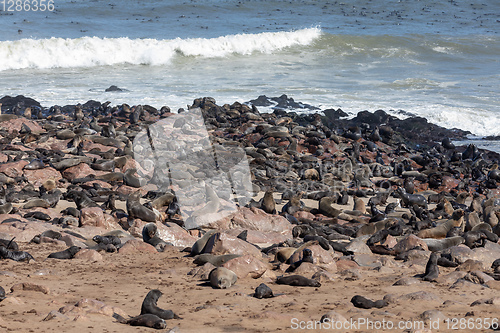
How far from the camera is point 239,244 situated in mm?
6121

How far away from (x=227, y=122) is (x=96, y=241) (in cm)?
916

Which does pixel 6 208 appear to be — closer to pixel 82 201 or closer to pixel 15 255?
pixel 82 201

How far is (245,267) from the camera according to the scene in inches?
211

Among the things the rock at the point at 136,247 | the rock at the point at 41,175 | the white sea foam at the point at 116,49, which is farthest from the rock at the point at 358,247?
the white sea foam at the point at 116,49

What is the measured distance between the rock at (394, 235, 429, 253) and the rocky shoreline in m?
0.02

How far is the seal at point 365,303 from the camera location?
4453mm

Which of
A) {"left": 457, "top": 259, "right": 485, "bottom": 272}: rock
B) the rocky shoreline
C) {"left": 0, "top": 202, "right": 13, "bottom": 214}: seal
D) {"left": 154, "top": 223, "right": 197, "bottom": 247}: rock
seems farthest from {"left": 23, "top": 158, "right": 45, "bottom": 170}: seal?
{"left": 457, "top": 259, "right": 485, "bottom": 272}: rock

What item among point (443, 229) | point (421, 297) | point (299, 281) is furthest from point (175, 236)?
point (443, 229)

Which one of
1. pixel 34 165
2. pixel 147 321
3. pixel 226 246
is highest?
pixel 147 321

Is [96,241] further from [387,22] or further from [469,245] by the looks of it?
[387,22]

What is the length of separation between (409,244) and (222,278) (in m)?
3.07

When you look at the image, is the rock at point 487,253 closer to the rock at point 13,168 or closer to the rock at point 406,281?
the rock at point 406,281

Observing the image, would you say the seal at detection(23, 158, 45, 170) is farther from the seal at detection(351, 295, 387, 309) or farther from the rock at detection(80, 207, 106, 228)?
the seal at detection(351, 295, 387, 309)

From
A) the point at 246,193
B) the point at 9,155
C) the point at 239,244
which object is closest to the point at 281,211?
the point at 246,193
